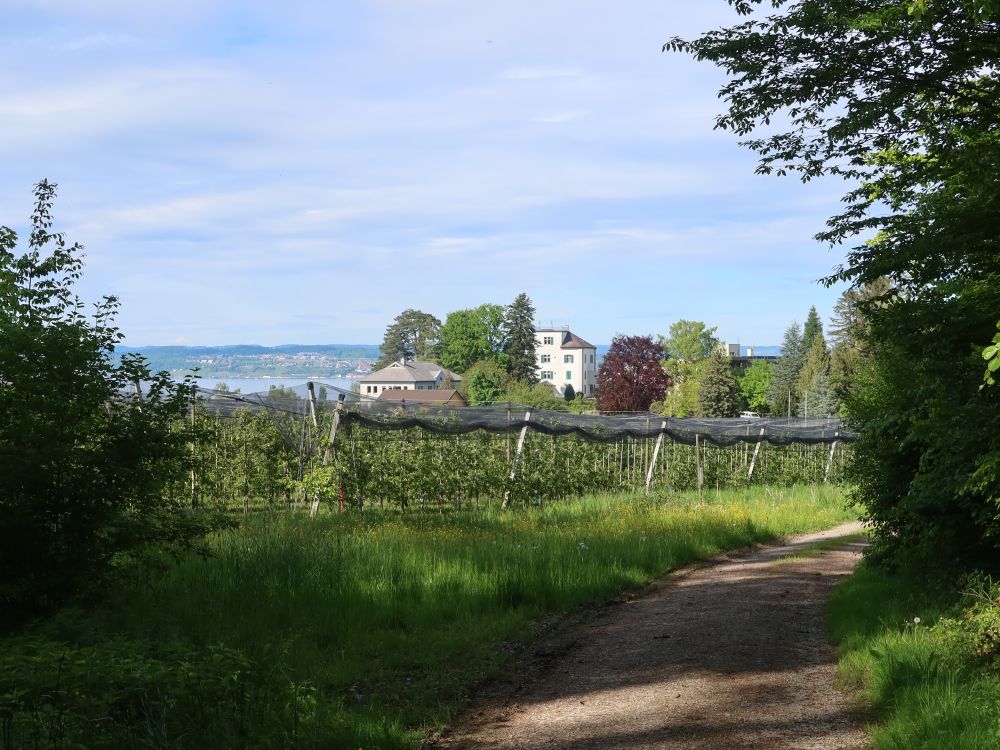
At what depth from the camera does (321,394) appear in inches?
720

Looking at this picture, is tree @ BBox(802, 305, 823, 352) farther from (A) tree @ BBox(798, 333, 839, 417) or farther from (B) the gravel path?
(B) the gravel path

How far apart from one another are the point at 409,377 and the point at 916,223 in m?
125

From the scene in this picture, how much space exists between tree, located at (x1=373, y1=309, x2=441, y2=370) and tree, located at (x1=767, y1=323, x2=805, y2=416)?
55.6m

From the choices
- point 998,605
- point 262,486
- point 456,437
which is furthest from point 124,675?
point 262,486

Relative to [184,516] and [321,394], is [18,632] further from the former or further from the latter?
[321,394]

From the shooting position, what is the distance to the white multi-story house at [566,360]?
167m

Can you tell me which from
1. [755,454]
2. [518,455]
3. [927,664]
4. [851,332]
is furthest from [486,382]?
[927,664]

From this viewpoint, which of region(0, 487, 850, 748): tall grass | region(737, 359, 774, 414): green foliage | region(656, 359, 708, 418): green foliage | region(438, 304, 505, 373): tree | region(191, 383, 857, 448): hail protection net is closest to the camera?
region(0, 487, 850, 748): tall grass

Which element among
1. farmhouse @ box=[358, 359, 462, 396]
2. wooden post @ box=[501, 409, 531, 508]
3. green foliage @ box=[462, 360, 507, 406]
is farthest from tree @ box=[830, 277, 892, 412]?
farmhouse @ box=[358, 359, 462, 396]

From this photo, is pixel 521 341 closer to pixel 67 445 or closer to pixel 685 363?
pixel 685 363

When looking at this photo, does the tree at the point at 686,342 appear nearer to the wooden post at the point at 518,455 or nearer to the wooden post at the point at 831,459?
the wooden post at the point at 831,459

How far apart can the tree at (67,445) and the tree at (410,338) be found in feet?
467

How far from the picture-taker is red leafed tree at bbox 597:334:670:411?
3615 inches

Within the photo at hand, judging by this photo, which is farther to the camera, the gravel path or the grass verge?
the gravel path
